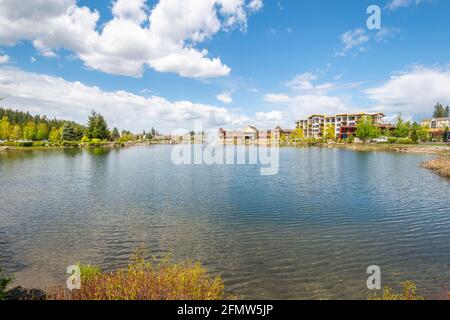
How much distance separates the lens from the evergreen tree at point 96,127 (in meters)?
139

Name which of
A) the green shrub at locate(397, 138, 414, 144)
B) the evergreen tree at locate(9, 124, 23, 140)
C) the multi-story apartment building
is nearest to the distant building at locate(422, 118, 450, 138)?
the multi-story apartment building

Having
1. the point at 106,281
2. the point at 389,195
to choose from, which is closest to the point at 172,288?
the point at 106,281

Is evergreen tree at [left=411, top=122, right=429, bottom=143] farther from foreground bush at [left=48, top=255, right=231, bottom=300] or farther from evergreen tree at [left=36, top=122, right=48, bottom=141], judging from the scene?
evergreen tree at [left=36, top=122, right=48, bottom=141]

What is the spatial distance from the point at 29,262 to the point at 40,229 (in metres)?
5.31

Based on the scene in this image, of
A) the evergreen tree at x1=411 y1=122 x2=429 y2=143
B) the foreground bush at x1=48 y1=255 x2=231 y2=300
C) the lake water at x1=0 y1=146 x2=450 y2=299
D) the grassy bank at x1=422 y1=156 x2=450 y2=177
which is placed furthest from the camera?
the evergreen tree at x1=411 y1=122 x2=429 y2=143

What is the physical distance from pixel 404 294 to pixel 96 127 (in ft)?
→ 489

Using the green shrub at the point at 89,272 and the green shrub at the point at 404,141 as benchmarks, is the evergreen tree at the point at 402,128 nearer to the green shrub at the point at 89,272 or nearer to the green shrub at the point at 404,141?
the green shrub at the point at 404,141

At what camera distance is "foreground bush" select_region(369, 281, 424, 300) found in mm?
9805

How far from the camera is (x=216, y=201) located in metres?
25.3

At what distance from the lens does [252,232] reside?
Answer: 17234mm

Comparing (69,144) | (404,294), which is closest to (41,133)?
(69,144)

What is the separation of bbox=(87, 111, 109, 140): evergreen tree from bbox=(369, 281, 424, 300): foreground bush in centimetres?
14754

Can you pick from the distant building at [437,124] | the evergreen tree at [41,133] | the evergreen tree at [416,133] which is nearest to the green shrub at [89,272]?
the evergreen tree at [416,133]
